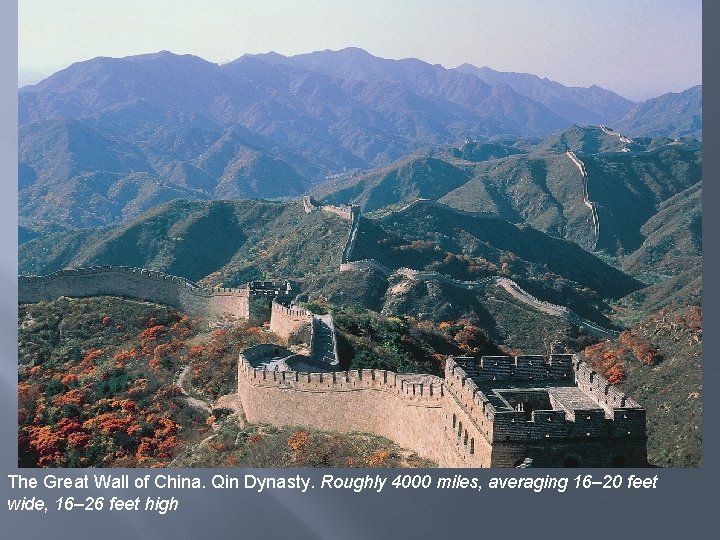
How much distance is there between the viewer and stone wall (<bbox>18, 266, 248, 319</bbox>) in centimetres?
4184

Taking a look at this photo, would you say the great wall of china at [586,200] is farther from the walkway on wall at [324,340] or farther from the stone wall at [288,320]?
the walkway on wall at [324,340]

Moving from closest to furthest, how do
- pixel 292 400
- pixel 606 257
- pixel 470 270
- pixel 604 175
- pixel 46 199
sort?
pixel 292 400 → pixel 470 270 → pixel 606 257 → pixel 604 175 → pixel 46 199

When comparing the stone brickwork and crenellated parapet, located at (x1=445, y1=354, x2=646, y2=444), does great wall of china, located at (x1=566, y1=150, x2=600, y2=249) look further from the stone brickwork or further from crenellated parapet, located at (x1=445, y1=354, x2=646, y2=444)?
crenellated parapet, located at (x1=445, y1=354, x2=646, y2=444)

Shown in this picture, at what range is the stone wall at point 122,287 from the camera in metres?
41.8

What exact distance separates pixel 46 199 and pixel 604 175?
331ft

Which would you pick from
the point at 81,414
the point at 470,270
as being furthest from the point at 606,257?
the point at 81,414

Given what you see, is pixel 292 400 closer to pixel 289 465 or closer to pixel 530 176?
pixel 289 465

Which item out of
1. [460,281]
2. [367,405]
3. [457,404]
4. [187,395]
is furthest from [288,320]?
[460,281]

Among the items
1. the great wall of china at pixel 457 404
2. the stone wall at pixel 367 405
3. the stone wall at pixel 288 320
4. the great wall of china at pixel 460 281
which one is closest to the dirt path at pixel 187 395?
the stone wall at pixel 367 405

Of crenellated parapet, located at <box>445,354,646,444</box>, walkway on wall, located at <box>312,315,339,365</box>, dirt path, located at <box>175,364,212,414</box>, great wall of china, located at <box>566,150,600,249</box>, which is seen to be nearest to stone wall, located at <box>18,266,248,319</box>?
walkway on wall, located at <box>312,315,339,365</box>

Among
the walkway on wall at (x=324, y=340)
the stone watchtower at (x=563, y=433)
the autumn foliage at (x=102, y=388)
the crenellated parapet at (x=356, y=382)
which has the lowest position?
the autumn foliage at (x=102, y=388)

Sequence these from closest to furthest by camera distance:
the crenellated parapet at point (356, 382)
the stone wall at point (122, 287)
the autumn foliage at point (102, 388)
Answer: the crenellated parapet at point (356, 382), the autumn foliage at point (102, 388), the stone wall at point (122, 287)

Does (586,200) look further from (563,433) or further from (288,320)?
(563,433)

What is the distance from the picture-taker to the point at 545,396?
19547 millimetres
